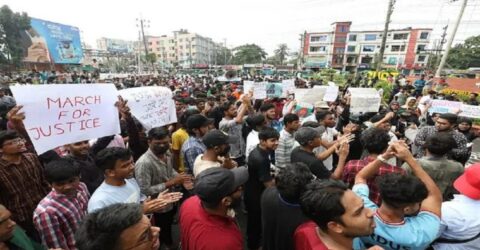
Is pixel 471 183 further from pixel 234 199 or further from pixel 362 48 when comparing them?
pixel 362 48

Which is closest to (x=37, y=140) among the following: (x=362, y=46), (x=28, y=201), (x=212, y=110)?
(x=28, y=201)

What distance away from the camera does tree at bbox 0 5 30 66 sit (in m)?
31.5

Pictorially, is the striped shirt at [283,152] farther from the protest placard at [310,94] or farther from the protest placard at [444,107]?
the protest placard at [444,107]

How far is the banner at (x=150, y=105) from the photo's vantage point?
139 inches

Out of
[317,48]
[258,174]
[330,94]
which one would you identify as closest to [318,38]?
[317,48]

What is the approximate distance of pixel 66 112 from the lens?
2.73 meters

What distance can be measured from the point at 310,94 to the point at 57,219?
6055mm

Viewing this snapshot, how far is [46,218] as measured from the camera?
6.76 feet

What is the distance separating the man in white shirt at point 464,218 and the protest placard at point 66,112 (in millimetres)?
3245

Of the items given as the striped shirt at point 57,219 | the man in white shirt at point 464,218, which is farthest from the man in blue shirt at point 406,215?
the striped shirt at point 57,219

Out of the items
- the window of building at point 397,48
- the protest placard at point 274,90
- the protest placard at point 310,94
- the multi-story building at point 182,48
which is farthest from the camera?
the multi-story building at point 182,48

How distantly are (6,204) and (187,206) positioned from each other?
5.95 ft

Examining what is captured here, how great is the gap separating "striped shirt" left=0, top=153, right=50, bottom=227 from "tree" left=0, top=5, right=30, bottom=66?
126ft

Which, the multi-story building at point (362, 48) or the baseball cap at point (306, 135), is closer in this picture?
the baseball cap at point (306, 135)
